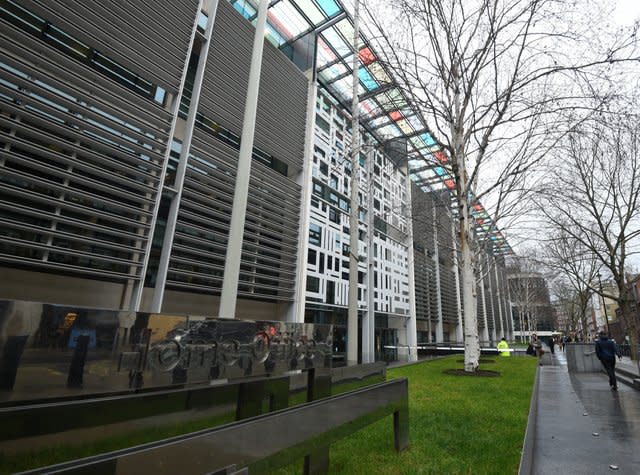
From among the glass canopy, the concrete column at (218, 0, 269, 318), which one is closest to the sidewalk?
the concrete column at (218, 0, 269, 318)

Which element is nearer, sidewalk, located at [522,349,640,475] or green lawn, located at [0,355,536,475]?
green lawn, located at [0,355,536,475]

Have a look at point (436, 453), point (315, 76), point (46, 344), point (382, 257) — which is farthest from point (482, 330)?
point (46, 344)

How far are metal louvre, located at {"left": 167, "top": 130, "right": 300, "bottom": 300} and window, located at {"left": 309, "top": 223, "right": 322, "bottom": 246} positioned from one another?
6.42 ft

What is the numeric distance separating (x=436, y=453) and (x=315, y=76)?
21.1 m

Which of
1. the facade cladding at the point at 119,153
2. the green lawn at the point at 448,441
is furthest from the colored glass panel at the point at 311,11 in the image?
Result: the green lawn at the point at 448,441

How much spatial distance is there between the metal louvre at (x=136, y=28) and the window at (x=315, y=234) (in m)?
10.6

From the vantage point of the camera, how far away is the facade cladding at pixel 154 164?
880 centimetres

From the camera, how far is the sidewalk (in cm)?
→ 383

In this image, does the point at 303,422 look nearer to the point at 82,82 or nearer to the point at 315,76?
the point at 82,82

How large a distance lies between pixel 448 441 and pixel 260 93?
16.5 meters

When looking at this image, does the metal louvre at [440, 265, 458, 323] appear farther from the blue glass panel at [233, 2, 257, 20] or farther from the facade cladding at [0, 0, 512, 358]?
the blue glass panel at [233, 2, 257, 20]

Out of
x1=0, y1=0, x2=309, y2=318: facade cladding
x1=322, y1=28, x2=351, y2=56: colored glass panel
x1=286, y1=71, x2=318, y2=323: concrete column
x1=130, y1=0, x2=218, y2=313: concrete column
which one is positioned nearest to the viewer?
x1=0, y1=0, x2=309, y2=318: facade cladding

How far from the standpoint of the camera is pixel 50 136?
8.84m

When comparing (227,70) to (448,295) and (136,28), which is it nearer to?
(136,28)
